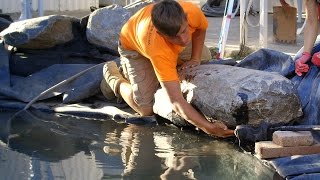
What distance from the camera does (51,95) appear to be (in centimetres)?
607

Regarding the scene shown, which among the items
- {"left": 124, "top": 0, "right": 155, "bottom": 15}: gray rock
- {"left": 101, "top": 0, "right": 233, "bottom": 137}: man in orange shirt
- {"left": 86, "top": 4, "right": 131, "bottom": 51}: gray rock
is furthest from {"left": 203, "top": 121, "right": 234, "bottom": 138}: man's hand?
{"left": 124, "top": 0, "right": 155, "bottom": 15}: gray rock

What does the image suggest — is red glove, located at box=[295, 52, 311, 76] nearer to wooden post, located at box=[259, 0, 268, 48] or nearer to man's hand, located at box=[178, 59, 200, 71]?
man's hand, located at box=[178, 59, 200, 71]

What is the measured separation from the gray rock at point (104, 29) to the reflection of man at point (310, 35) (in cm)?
201

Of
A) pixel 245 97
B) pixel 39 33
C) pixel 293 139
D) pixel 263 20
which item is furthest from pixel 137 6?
pixel 293 139

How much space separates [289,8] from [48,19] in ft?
11.1

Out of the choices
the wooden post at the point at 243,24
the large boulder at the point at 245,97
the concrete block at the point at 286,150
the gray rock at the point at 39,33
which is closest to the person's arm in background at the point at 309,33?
the large boulder at the point at 245,97

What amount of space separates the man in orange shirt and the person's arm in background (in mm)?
733

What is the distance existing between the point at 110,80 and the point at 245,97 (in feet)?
4.53

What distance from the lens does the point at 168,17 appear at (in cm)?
449

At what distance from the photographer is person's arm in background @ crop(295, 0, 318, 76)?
512 centimetres

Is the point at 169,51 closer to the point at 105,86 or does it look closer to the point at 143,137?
the point at 143,137

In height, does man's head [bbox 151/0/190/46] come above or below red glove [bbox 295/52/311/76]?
above

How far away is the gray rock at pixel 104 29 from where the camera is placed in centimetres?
657

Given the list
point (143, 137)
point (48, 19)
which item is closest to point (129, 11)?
point (48, 19)
